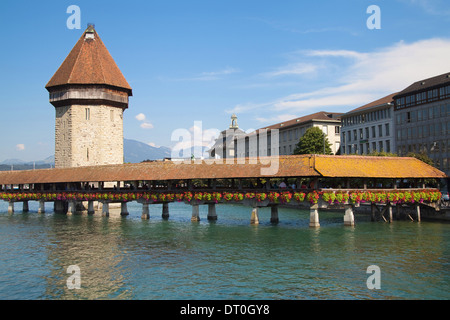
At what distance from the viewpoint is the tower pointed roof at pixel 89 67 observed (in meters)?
55.8

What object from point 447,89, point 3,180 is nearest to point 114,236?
point 3,180

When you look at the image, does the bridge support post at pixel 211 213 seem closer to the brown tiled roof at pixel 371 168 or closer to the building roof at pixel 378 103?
the brown tiled roof at pixel 371 168

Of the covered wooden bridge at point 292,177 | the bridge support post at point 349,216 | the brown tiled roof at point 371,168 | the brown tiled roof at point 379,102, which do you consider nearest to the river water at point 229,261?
the bridge support post at point 349,216

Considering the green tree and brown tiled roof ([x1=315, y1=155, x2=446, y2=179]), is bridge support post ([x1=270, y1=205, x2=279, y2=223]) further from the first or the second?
the green tree

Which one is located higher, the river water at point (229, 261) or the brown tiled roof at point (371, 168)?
the brown tiled roof at point (371, 168)

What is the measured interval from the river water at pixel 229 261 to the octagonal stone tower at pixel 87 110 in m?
23.2

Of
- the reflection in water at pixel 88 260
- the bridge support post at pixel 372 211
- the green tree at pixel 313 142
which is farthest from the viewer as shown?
the green tree at pixel 313 142

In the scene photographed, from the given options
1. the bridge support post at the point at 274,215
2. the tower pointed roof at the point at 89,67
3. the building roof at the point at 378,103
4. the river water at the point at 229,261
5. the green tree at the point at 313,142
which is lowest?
the river water at the point at 229,261

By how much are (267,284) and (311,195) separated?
44.9ft

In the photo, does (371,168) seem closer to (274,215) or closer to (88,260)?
(274,215)
